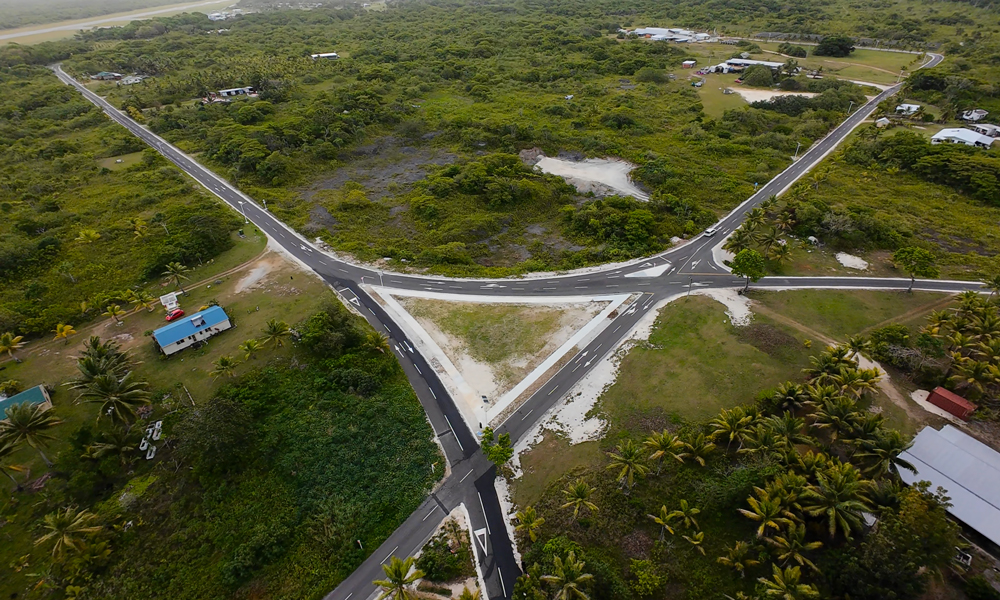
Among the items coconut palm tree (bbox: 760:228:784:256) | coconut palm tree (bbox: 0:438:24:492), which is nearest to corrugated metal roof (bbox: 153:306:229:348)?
coconut palm tree (bbox: 0:438:24:492)

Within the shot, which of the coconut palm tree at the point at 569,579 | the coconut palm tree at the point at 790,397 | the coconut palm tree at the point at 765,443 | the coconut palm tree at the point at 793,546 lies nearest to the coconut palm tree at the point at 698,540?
the coconut palm tree at the point at 793,546

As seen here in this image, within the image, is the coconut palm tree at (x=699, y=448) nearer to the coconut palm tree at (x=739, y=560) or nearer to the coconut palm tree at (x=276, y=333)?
the coconut palm tree at (x=739, y=560)

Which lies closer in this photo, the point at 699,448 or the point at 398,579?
the point at 398,579

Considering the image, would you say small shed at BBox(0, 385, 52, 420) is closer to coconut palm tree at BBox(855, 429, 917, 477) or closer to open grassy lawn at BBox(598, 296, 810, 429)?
open grassy lawn at BBox(598, 296, 810, 429)

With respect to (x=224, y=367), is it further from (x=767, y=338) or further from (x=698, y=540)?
(x=767, y=338)

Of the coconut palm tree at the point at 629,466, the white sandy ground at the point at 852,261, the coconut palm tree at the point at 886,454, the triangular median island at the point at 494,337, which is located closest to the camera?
the coconut palm tree at the point at 886,454

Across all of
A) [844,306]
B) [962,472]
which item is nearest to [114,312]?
[962,472]
